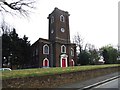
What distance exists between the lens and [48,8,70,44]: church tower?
63419 mm

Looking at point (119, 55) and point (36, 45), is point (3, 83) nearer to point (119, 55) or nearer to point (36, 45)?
point (36, 45)

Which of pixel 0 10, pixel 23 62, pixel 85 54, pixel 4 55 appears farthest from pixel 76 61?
pixel 0 10

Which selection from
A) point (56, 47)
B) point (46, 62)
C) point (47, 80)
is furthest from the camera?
point (56, 47)

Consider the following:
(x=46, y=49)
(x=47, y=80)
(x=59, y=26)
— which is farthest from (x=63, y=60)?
(x=47, y=80)

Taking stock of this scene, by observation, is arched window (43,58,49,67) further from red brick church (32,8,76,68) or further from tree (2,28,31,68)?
tree (2,28,31,68)

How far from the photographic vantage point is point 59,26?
2522 inches

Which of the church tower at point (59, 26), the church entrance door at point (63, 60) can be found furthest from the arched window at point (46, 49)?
the church entrance door at point (63, 60)

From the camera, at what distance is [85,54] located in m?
66.6

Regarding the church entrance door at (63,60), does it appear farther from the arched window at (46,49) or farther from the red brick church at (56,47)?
the arched window at (46,49)

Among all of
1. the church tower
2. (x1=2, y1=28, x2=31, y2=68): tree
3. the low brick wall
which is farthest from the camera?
the church tower

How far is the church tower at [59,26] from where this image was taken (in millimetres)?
63419

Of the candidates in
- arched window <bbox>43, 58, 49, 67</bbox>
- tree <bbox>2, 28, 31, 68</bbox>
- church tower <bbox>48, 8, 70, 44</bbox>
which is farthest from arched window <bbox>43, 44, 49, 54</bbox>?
tree <bbox>2, 28, 31, 68</bbox>

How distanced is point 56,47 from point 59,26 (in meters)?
5.87

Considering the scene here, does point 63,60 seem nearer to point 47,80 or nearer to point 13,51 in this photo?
point 13,51
